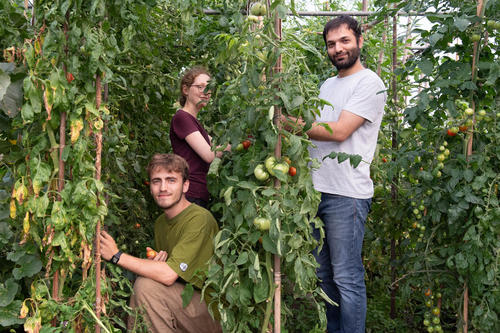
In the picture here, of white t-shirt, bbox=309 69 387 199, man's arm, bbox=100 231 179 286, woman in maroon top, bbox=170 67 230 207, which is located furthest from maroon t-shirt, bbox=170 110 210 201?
white t-shirt, bbox=309 69 387 199

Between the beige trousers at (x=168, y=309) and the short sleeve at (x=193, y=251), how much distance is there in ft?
0.27

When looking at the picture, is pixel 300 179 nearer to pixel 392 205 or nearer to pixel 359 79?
pixel 359 79

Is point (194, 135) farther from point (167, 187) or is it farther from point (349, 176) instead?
point (349, 176)

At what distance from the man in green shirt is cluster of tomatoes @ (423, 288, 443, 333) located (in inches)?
39.8

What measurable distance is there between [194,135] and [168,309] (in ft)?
2.51

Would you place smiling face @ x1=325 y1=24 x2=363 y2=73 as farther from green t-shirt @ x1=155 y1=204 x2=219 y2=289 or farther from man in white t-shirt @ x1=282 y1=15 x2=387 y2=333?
green t-shirt @ x1=155 y1=204 x2=219 y2=289

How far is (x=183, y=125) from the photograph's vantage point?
2.23m

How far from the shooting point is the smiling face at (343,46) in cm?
205

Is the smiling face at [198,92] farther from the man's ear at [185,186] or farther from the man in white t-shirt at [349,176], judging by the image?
the man in white t-shirt at [349,176]

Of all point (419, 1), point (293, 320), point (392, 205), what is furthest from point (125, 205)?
point (419, 1)

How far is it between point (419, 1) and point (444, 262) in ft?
3.96

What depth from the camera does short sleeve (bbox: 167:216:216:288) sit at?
6.39 feet

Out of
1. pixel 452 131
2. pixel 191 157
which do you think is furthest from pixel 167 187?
pixel 452 131

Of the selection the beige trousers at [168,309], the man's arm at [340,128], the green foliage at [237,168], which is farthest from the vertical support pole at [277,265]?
the beige trousers at [168,309]
